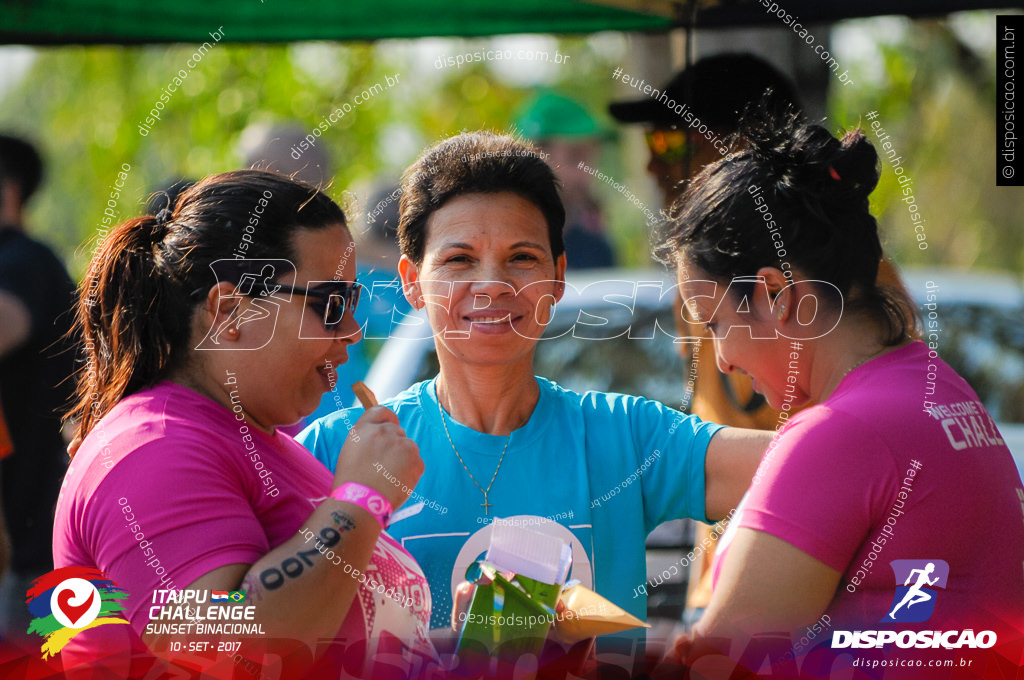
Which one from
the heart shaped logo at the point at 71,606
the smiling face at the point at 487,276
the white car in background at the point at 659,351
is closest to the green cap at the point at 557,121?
the white car in background at the point at 659,351

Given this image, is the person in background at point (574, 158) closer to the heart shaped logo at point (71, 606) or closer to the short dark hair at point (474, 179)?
the short dark hair at point (474, 179)

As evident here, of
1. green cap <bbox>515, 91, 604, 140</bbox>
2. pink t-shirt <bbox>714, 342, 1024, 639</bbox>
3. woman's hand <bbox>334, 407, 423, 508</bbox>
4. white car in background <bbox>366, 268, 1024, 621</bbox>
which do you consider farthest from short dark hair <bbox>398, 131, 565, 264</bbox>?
green cap <bbox>515, 91, 604, 140</bbox>

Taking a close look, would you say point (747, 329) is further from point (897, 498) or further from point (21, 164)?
point (21, 164)

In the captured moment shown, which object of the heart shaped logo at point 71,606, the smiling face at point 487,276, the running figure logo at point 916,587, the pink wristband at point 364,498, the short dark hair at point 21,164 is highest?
the short dark hair at point 21,164

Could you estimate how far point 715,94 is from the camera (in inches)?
109

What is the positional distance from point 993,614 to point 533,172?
120cm

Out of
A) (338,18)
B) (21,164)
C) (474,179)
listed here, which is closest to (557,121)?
(338,18)

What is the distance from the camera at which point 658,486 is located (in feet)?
6.51

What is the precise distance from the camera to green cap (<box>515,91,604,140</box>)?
5.05 m

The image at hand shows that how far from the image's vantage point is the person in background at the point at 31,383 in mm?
3018

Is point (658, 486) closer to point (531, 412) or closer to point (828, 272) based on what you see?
point (531, 412)

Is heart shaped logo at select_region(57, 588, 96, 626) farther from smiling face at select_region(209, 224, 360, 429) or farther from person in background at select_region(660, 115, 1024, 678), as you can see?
person in background at select_region(660, 115, 1024, 678)

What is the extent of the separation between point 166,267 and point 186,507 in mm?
472

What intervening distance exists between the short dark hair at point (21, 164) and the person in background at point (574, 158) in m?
2.24
